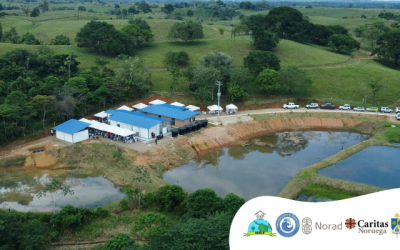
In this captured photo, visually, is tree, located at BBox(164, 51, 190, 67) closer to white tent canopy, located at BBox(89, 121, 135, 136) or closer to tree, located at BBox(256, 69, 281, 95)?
tree, located at BBox(256, 69, 281, 95)

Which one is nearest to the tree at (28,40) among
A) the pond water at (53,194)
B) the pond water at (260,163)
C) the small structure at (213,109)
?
the small structure at (213,109)

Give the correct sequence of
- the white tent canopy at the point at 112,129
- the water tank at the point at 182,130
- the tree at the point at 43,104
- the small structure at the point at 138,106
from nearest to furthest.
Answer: the white tent canopy at the point at 112,129
the tree at the point at 43,104
the water tank at the point at 182,130
the small structure at the point at 138,106

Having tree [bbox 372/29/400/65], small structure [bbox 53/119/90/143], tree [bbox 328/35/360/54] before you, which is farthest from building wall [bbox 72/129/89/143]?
tree [bbox 372/29/400/65]

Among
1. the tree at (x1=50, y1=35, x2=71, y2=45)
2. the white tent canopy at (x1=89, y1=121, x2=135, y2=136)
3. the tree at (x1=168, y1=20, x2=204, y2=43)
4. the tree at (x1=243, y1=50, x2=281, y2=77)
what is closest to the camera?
the white tent canopy at (x1=89, y1=121, x2=135, y2=136)

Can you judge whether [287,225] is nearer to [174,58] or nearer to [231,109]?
[231,109]

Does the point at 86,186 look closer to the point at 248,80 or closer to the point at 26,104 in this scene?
the point at 26,104

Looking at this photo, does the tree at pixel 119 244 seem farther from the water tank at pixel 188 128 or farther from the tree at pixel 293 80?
the tree at pixel 293 80

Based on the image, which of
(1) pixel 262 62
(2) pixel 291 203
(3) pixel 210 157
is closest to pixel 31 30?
(1) pixel 262 62
